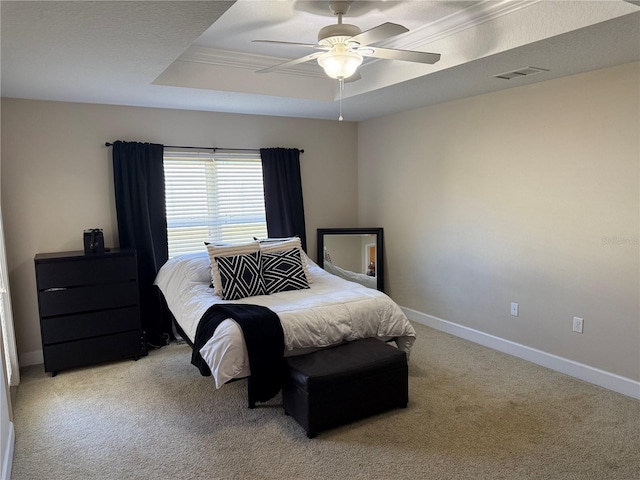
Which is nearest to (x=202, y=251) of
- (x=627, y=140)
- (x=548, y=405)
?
(x=548, y=405)

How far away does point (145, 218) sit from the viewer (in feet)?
13.7

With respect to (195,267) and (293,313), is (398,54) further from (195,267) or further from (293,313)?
(195,267)

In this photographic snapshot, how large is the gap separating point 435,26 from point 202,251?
9.40 feet

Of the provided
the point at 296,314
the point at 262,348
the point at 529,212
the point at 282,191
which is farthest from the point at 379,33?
the point at 282,191

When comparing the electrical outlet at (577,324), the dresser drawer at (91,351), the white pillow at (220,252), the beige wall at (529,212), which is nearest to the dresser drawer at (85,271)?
the dresser drawer at (91,351)

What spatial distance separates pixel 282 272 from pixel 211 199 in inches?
50.3

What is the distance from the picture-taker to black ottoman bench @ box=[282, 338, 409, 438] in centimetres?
266

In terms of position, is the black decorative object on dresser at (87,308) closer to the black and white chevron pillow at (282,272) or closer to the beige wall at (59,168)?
the beige wall at (59,168)

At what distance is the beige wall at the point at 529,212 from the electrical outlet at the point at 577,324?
0.04 meters

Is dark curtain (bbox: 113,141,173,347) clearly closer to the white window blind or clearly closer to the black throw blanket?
the white window blind

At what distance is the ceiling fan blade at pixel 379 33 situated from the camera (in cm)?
221

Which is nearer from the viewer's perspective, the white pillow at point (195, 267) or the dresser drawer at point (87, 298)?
the dresser drawer at point (87, 298)

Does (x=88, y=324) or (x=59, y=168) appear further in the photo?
(x=59, y=168)

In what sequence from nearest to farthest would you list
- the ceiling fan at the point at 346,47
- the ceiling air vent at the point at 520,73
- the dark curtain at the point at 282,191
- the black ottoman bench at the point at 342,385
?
the ceiling fan at the point at 346,47, the black ottoman bench at the point at 342,385, the ceiling air vent at the point at 520,73, the dark curtain at the point at 282,191
